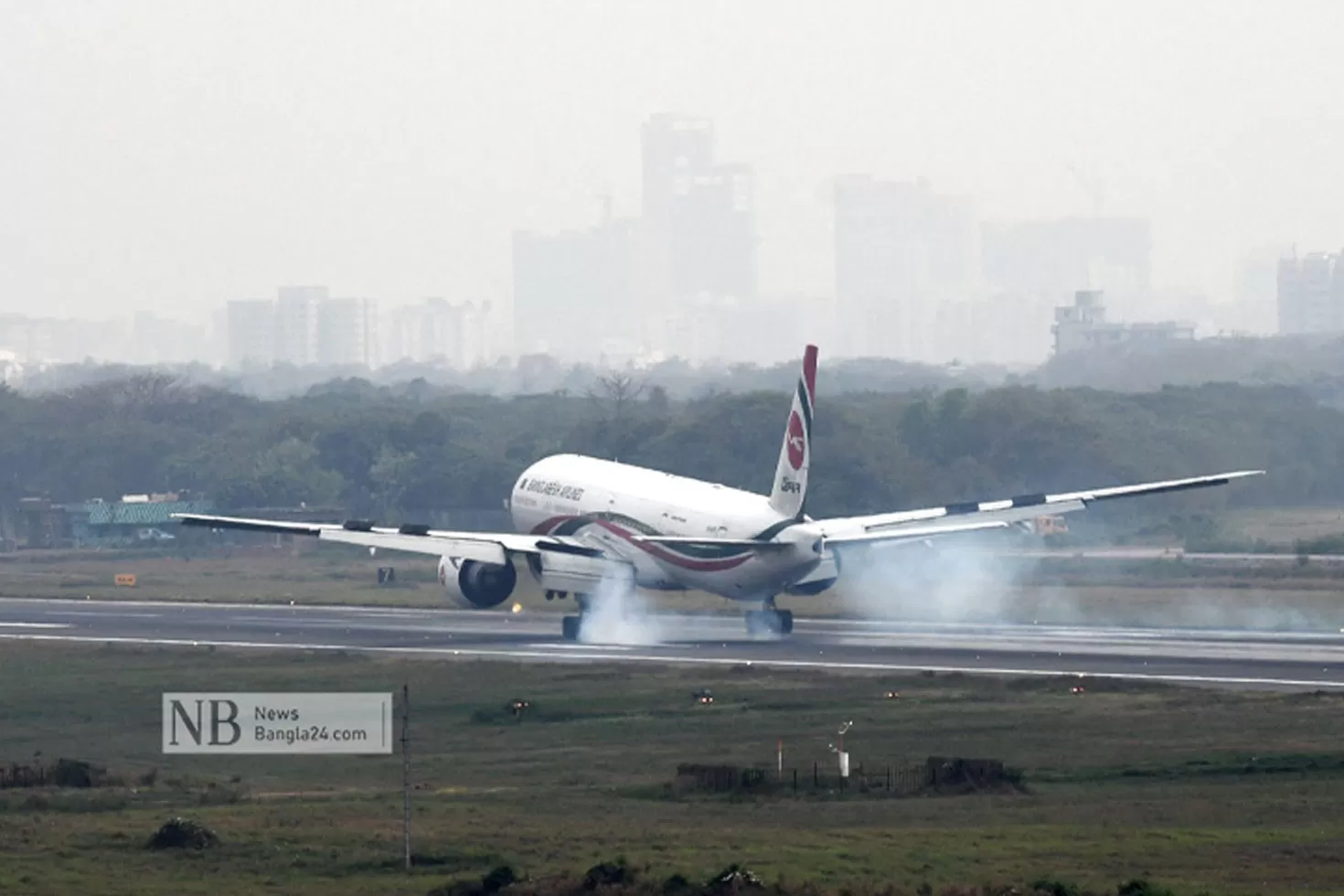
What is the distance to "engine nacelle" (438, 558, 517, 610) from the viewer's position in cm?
8219

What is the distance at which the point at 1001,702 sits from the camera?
59.6m

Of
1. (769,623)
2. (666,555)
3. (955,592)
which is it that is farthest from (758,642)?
(955,592)

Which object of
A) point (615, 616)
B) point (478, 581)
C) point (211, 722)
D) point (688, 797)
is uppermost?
point (478, 581)

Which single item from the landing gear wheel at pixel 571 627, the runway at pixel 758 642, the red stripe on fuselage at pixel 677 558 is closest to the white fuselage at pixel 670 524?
the red stripe on fuselage at pixel 677 558

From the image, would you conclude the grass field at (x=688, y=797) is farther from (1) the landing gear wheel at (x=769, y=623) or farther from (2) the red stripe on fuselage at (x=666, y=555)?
(1) the landing gear wheel at (x=769, y=623)

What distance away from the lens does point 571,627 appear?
7956 cm

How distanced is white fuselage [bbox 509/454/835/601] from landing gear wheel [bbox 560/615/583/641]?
Answer: 2975 mm

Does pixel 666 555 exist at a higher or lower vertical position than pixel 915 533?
lower

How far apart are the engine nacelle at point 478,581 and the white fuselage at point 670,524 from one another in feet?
11.3

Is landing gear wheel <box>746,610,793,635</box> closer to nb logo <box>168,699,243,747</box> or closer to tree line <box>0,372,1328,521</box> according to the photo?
nb logo <box>168,699,243,747</box>

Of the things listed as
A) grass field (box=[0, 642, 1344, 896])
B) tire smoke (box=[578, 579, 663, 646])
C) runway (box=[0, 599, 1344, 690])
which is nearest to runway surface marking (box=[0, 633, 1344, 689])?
runway (box=[0, 599, 1344, 690])

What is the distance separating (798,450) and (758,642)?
685 cm

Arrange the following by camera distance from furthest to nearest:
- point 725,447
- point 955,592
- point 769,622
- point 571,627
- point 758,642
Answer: point 725,447
point 955,592
point 571,627
point 769,622
point 758,642

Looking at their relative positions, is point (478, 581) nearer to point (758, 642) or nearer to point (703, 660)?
point (758, 642)
